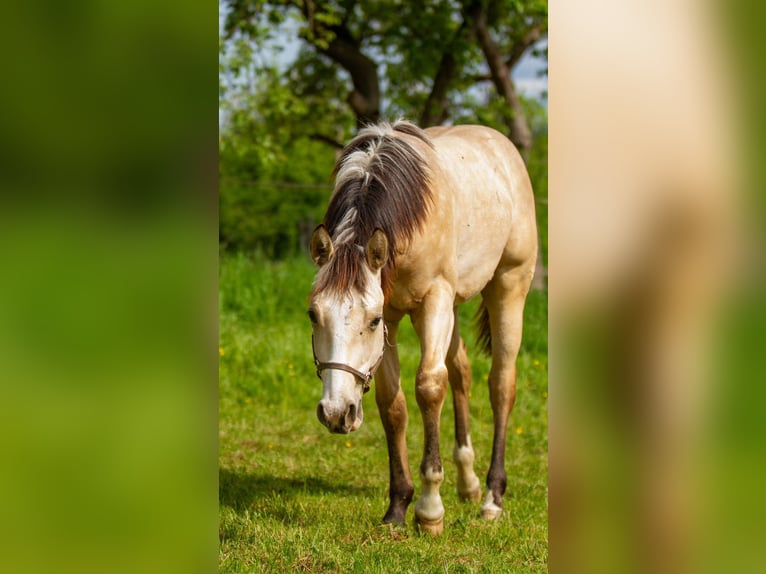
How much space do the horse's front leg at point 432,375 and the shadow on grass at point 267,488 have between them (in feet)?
2.91

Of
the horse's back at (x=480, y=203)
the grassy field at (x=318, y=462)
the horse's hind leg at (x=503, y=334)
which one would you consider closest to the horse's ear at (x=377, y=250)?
Answer: the horse's back at (x=480, y=203)

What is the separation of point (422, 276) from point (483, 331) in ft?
5.06

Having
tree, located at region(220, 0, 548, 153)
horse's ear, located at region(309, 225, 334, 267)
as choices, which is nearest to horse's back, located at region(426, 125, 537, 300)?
horse's ear, located at region(309, 225, 334, 267)

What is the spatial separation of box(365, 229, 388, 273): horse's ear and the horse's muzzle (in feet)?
1.98

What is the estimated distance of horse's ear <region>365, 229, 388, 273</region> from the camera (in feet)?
11.7

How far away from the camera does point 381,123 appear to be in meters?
4.37

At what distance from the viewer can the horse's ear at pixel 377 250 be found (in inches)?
141

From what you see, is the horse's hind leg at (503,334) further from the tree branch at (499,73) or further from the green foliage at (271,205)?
the green foliage at (271,205)
